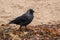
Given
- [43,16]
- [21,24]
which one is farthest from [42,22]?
[21,24]

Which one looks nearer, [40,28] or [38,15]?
[40,28]

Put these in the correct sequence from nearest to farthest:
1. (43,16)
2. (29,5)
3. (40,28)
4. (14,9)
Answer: (40,28)
(43,16)
(14,9)
(29,5)

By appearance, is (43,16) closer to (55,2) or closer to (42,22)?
(42,22)

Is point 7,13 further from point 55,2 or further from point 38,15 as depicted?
point 55,2

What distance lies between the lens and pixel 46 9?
13844mm

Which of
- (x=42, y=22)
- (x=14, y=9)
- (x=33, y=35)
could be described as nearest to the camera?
(x=33, y=35)

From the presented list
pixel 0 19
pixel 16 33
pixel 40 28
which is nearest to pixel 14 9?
pixel 0 19

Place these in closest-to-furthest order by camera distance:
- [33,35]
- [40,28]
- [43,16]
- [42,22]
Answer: [33,35] < [40,28] < [42,22] < [43,16]

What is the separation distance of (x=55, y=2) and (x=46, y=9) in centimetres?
122

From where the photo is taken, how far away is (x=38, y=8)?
46.2 ft

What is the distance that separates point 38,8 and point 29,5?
586 millimetres

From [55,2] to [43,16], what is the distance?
245 centimetres

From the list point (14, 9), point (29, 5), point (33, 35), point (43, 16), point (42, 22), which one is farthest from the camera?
point (29, 5)

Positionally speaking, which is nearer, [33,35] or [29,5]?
[33,35]
